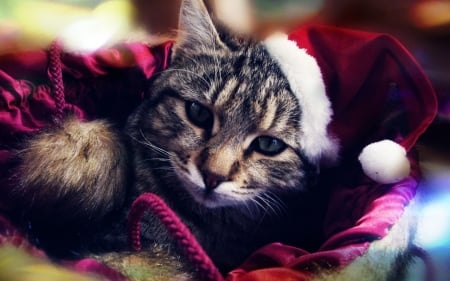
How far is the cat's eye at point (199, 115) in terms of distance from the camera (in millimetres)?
939

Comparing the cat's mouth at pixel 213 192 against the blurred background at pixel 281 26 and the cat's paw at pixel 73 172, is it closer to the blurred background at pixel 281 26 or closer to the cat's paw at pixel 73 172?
the cat's paw at pixel 73 172

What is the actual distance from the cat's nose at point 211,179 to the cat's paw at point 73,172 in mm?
141

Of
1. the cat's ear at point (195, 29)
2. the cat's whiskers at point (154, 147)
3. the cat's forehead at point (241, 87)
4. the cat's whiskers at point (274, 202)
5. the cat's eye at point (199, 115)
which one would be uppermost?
the cat's ear at point (195, 29)

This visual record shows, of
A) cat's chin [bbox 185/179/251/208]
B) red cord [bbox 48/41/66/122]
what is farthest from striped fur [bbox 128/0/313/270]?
red cord [bbox 48/41/66/122]

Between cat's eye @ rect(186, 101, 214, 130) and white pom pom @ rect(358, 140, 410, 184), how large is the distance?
0.25 metres

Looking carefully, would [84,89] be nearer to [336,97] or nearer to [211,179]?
Result: [211,179]

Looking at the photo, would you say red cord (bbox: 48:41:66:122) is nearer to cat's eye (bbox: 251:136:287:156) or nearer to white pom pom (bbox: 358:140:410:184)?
cat's eye (bbox: 251:136:287:156)

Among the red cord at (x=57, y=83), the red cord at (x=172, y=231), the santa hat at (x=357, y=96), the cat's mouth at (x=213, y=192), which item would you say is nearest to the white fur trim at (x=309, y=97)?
the santa hat at (x=357, y=96)

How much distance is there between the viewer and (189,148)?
93cm

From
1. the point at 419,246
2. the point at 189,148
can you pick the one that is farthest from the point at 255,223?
the point at 419,246

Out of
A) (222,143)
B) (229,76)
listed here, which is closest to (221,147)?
(222,143)

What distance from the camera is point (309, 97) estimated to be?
938 millimetres

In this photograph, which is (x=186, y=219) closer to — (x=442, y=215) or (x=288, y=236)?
(x=288, y=236)

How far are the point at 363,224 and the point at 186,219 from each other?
0.27 m
